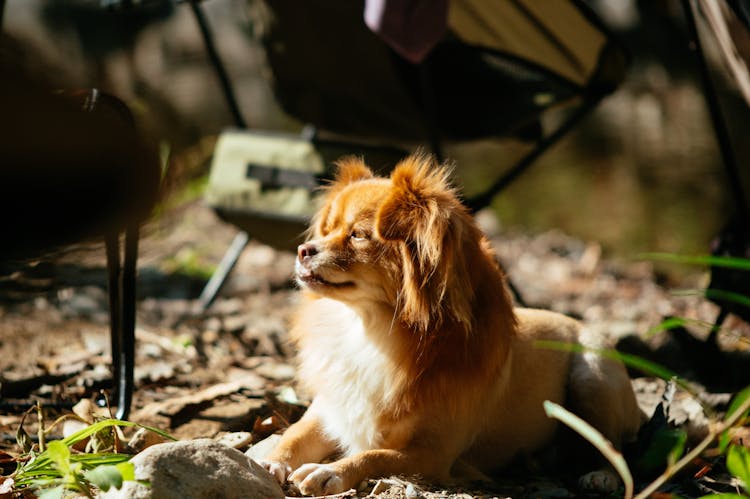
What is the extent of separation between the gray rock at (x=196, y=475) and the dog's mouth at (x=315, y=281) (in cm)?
57

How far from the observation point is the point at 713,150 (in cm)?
582

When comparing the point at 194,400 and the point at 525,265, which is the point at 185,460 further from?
the point at 525,265

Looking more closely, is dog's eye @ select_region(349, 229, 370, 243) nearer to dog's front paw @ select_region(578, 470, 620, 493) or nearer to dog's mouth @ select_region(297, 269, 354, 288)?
dog's mouth @ select_region(297, 269, 354, 288)

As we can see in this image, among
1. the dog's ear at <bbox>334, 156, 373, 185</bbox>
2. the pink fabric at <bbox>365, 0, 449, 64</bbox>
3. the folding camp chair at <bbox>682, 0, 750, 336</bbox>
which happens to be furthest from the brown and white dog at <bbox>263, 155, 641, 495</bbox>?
the folding camp chair at <bbox>682, 0, 750, 336</bbox>

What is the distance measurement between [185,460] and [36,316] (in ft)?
7.94

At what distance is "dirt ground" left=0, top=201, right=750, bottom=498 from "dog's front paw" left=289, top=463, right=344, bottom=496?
0.18 feet

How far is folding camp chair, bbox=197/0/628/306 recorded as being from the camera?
3.99 m

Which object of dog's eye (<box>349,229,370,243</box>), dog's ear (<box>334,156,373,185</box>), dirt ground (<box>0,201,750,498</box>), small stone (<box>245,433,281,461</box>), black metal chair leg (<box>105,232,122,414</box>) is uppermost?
dog's ear (<box>334,156,373,185</box>)

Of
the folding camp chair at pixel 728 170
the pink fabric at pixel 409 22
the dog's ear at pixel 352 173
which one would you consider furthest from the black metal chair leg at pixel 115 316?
the folding camp chair at pixel 728 170

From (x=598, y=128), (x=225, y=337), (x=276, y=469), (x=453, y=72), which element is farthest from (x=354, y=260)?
(x=598, y=128)


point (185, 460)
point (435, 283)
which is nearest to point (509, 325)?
point (435, 283)

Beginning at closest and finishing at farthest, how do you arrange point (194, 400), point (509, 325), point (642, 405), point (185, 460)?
point (185, 460) → point (509, 325) → point (194, 400) → point (642, 405)

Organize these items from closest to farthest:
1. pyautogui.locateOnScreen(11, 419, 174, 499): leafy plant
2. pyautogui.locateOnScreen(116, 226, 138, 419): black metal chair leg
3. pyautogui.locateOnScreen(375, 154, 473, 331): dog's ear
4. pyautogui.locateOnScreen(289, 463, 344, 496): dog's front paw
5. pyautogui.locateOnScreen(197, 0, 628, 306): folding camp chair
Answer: pyautogui.locateOnScreen(11, 419, 174, 499): leafy plant
pyautogui.locateOnScreen(289, 463, 344, 496): dog's front paw
pyautogui.locateOnScreen(375, 154, 473, 331): dog's ear
pyautogui.locateOnScreen(116, 226, 138, 419): black metal chair leg
pyautogui.locateOnScreen(197, 0, 628, 306): folding camp chair

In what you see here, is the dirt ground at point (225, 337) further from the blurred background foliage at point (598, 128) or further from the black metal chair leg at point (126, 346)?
the blurred background foliage at point (598, 128)
